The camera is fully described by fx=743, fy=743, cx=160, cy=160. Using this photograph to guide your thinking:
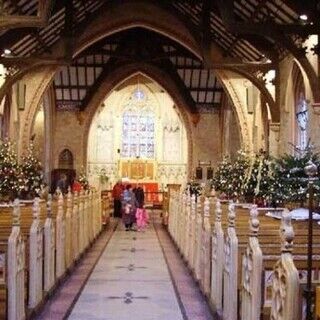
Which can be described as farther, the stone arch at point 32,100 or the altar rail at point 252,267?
the stone arch at point 32,100

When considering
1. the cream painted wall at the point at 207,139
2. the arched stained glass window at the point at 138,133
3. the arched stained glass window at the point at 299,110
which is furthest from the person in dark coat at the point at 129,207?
the arched stained glass window at the point at 138,133

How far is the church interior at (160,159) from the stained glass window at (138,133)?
6cm

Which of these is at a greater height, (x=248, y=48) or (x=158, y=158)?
(x=248, y=48)

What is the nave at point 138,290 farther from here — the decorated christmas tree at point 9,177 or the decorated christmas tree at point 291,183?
the decorated christmas tree at point 9,177

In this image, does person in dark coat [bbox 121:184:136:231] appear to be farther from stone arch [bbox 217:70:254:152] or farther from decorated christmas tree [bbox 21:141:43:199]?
stone arch [bbox 217:70:254:152]

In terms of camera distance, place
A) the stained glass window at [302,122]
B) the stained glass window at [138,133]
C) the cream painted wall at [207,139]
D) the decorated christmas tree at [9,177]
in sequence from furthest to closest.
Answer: the stained glass window at [138,133] < the cream painted wall at [207,139] < the stained glass window at [302,122] < the decorated christmas tree at [9,177]

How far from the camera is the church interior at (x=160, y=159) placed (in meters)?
6.41

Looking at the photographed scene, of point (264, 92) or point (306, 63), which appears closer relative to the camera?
point (306, 63)

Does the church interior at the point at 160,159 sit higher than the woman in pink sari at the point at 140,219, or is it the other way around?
the church interior at the point at 160,159

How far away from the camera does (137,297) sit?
8.67 m

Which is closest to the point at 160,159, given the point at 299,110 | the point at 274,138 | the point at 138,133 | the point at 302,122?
the point at 138,133

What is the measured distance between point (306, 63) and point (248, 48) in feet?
19.5

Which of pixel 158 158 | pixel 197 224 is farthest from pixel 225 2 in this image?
pixel 158 158

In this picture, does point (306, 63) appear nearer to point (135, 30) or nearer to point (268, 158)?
point (268, 158)
